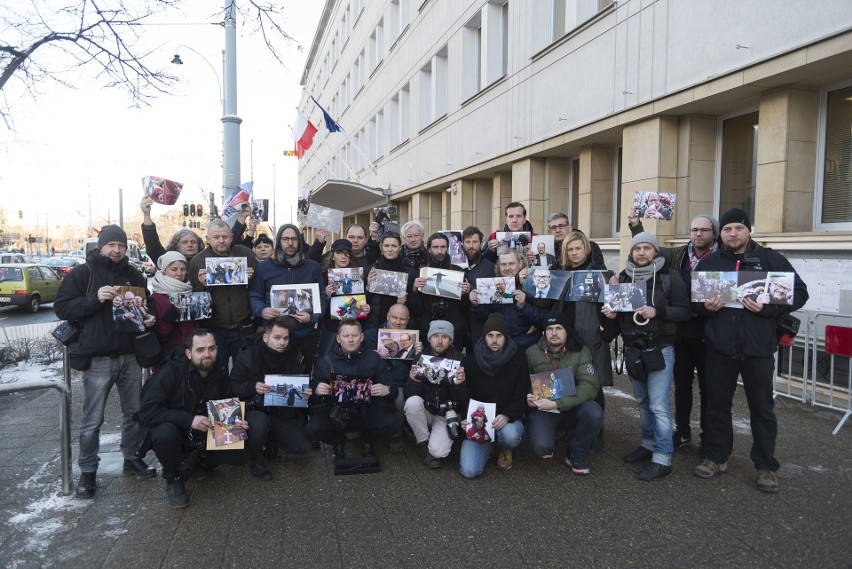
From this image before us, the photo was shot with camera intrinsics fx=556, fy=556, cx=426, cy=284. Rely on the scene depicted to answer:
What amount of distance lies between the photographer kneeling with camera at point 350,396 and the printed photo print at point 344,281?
0.76 meters

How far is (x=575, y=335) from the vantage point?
4.83 meters

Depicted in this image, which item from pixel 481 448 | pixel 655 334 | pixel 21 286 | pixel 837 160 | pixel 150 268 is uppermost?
pixel 837 160

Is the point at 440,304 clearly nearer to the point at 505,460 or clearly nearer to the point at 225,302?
the point at 505,460

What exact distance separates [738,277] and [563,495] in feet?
6.96

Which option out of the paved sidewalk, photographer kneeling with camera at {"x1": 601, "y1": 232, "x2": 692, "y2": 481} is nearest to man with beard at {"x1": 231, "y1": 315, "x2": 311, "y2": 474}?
the paved sidewalk

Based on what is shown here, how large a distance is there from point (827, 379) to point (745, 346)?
3487 millimetres

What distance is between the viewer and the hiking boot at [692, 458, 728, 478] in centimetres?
446

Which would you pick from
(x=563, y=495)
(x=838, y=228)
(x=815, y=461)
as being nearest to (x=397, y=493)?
(x=563, y=495)

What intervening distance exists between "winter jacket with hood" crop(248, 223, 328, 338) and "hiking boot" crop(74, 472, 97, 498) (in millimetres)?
1882

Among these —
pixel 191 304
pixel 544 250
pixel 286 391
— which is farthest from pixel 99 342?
pixel 544 250

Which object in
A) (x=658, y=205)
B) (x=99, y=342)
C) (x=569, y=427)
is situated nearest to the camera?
(x=99, y=342)

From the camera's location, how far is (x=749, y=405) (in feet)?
14.0

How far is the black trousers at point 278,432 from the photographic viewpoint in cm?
456

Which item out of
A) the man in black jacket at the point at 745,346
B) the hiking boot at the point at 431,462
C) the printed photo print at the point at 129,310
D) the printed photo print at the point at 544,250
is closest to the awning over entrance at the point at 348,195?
the printed photo print at the point at 544,250
